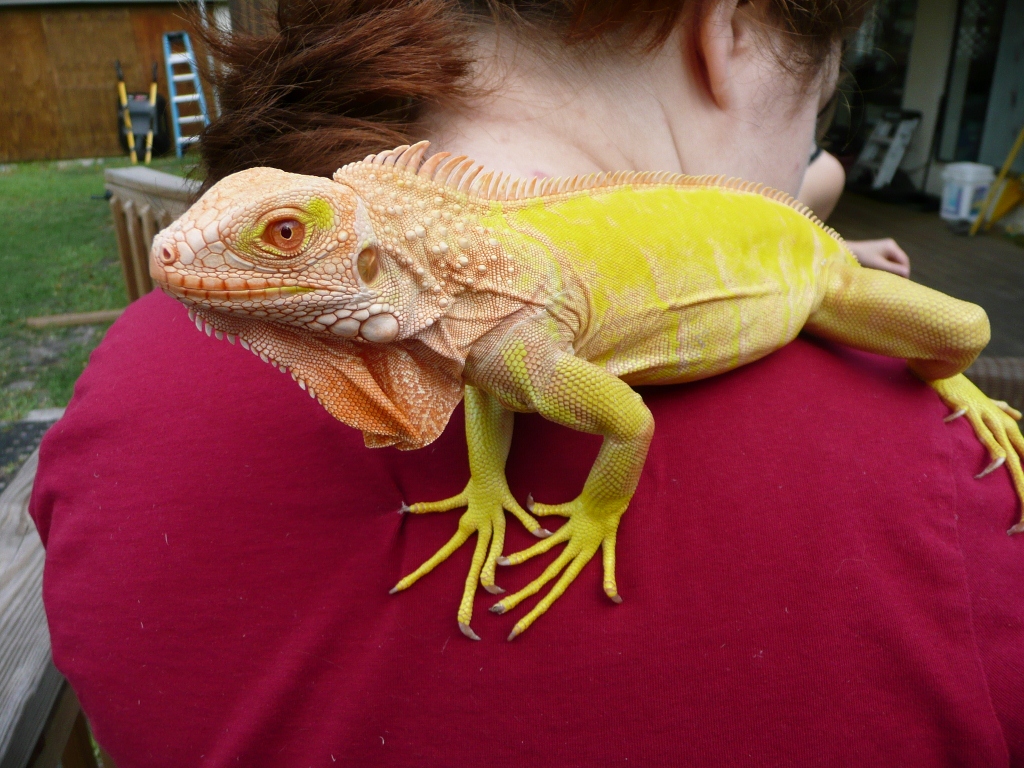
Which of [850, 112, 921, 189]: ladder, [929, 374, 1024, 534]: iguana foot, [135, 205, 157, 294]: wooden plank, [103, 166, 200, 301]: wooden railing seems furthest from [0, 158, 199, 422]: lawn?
[850, 112, 921, 189]: ladder

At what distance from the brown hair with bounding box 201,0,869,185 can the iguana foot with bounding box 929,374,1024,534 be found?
87 cm

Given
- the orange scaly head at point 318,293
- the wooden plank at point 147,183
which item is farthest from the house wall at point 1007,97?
the orange scaly head at point 318,293

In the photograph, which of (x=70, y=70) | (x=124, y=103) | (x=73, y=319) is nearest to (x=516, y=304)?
(x=73, y=319)

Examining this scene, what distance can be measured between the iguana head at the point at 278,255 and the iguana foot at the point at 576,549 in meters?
0.50

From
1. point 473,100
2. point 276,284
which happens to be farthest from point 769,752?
point 473,100

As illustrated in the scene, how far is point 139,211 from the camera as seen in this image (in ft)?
13.5

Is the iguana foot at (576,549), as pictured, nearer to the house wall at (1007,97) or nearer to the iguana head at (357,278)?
the iguana head at (357,278)

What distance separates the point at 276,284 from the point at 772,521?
0.86 metres

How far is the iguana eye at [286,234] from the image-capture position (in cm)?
93

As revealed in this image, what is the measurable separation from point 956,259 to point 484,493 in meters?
7.17

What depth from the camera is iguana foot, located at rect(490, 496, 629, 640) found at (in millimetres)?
1220

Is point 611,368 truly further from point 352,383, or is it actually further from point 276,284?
point 276,284

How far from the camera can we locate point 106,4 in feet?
18.0

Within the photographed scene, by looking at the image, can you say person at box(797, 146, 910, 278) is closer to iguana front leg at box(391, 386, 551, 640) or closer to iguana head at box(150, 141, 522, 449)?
iguana front leg at box(391, 386, 551, 640)
